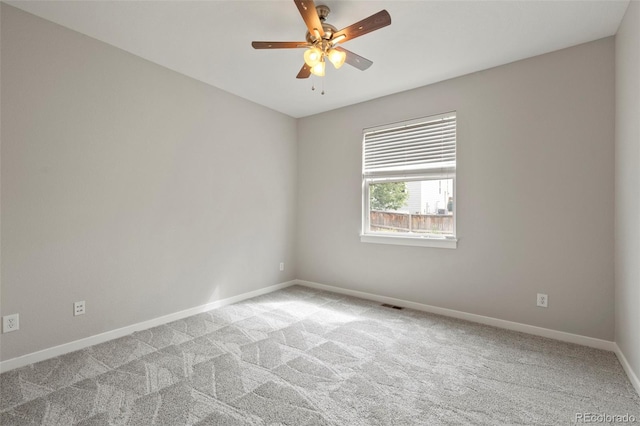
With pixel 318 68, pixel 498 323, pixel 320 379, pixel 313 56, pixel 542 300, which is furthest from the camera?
pixel 498 323

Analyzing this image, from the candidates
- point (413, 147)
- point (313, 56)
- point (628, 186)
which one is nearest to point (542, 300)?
point (628, 186)

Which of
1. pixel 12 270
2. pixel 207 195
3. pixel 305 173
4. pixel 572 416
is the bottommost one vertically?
pixel 572 416

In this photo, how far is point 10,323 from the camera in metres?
2.20

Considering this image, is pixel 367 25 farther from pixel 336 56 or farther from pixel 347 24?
pixel 347 24

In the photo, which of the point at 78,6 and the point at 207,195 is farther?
the point at 207,195

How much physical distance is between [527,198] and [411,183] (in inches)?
47.2

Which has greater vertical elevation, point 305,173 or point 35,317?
point 305,173

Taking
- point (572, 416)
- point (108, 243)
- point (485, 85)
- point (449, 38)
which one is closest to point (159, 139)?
point (108, 243)

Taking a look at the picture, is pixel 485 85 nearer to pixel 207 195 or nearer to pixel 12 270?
pixel 207 195

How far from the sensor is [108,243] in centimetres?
272

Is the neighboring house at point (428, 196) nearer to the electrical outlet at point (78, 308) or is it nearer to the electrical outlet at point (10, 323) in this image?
the electrical outlet at point (78, 308)

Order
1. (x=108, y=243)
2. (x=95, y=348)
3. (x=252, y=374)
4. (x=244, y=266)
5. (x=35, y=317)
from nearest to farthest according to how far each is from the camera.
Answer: (x=252, y=374) < (x=35, y=317) < (x=95, y=348) < (x=108, y=243) < (x=244, y=266)

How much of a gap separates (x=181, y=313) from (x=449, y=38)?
3628mm

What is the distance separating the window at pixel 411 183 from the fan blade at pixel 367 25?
1748 millimetres
